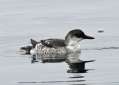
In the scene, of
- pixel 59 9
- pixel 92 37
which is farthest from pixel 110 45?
pixel 59 9

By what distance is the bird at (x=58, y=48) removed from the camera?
24.3 meters

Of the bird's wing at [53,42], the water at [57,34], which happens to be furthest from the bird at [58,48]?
the water at [57,34]

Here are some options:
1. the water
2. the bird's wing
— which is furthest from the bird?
the water

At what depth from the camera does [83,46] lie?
25281 millimetres

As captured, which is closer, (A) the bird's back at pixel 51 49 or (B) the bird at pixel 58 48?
(B) the bird at pixel 58 48

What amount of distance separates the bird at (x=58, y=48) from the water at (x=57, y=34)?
325 mm

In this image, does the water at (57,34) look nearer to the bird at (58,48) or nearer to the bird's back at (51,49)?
the bird at (58,48)

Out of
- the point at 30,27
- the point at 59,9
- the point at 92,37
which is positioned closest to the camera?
the point at 92,37

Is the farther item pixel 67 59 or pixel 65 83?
pixel 67 59

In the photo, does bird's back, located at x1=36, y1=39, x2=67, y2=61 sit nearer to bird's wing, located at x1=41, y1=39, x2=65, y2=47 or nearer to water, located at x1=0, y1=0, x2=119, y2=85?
bird's wing, located at x1=41, y1=39, x2=65, y2=47

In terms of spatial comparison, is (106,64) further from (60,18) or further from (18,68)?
(60,18)

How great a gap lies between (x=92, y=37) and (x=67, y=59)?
163cm

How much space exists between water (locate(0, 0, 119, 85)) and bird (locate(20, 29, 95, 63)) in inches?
12.8

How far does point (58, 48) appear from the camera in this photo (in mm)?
24984
